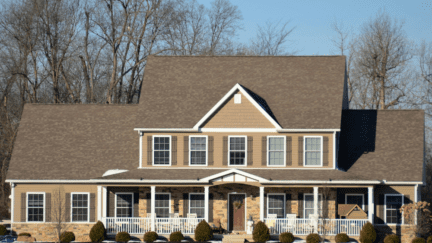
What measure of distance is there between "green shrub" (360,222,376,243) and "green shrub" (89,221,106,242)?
1198 cm

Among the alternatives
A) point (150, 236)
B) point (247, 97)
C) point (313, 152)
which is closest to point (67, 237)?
point (150, 236)

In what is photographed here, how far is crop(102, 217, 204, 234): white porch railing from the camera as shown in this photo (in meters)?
30.5

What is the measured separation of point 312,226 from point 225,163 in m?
5.46

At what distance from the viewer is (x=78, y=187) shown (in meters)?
32.2

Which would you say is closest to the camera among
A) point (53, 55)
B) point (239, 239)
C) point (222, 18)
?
point (239, 239)

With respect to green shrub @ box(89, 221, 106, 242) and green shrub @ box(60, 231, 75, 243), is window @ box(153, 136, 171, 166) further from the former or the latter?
green shrub @ box(60, 231, 75, 243)

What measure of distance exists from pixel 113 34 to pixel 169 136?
20.0 metres

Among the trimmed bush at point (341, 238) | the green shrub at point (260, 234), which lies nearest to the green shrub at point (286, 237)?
the green shrub at point (260, 234)

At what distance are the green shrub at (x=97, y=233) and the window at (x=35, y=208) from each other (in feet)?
11.6

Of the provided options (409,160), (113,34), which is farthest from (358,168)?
(113,34)

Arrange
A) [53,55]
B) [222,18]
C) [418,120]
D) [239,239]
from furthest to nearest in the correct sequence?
[222,18]
[53,55]
[418,120]
[239,239]

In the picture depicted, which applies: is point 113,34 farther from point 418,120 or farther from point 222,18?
point 418,120

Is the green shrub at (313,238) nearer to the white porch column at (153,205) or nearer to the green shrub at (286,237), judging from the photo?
the green shrub at (286,237)

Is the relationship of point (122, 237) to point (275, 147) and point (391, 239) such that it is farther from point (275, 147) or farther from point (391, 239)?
point (391, 239)
